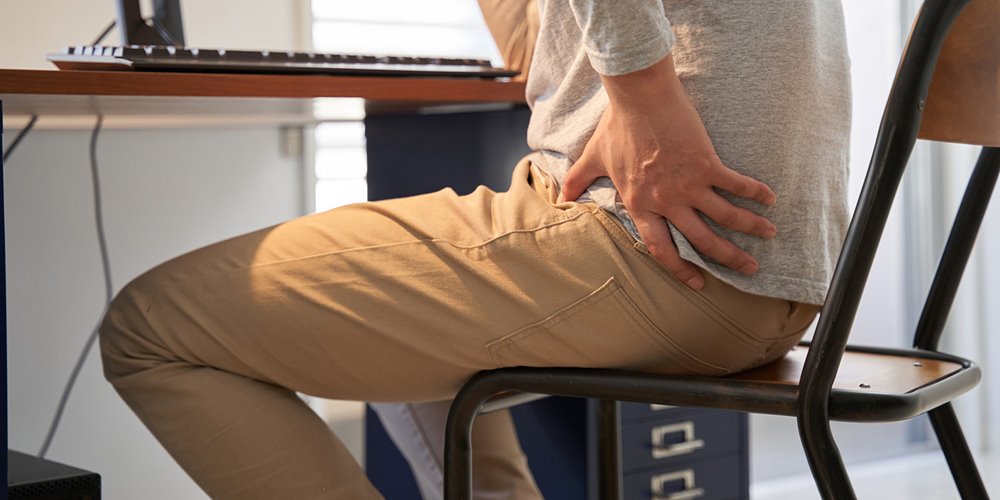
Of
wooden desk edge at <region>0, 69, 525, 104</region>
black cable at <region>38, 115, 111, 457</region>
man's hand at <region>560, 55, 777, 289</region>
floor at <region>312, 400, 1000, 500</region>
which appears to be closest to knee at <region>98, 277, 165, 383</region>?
wooden desk edge at <region>0, 69, 525, 104</region>

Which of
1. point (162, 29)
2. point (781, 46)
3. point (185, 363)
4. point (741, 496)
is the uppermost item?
point (162, 29)

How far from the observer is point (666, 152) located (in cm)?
80

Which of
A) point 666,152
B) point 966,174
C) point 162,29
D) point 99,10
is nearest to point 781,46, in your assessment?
point 666,152

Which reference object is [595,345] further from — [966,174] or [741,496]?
[966,174]

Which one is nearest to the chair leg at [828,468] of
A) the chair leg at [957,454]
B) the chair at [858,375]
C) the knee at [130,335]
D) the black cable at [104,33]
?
the chair at [858,375]

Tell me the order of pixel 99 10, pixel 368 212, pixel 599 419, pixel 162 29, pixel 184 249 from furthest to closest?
1. pixel 184 249
2. pixel 99 10
3. pixel 162 29
4. pixel 599 419
5. pixel 368 212

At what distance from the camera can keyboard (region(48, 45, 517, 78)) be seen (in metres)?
0.99

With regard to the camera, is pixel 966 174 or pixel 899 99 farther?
pixel 966 174

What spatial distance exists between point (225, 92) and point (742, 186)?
484 mm

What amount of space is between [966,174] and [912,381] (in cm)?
199

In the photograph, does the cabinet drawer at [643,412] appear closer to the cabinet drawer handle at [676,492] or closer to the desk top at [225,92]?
the cabinet drawer handle at [676,492]

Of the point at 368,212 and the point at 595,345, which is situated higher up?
the point at 368,212

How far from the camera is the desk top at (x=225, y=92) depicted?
93cm

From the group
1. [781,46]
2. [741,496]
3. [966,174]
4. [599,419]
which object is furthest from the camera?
[966,174]
